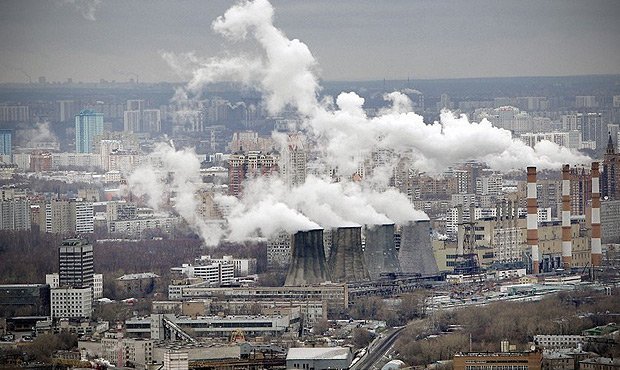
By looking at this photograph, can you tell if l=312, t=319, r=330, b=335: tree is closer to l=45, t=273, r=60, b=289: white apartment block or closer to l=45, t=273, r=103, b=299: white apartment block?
l=45, t=273, r=103, b=299: white apartment block

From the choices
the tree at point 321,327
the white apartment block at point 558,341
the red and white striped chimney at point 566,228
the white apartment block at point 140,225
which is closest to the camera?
the white apartment block at point 558,341

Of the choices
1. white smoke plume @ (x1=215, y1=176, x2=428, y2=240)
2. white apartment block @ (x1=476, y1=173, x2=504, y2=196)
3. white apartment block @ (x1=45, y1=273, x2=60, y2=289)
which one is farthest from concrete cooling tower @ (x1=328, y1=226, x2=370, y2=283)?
white apartment block @ (x1=476, y1=173, x2=504, y2=196)

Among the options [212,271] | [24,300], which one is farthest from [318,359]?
[212,271]

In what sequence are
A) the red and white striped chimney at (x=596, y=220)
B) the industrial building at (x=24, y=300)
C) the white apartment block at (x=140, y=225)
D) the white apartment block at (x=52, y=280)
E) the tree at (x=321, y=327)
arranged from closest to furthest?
the tree at (x=321, y=327)
the industrial building at (x=24, y=300)
the white apartment block at (x=52, y=280)
the red and white striped chimney at (x=596, y=220)
the white apartment block at (x=140, y=225)

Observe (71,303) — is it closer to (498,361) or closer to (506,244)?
(498,361)

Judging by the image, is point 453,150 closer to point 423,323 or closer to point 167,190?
point 167,190

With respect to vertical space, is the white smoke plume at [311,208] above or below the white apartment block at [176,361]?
above

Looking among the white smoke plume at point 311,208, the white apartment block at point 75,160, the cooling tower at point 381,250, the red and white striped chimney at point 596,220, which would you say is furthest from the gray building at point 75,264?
the white apartment block at point 75,160

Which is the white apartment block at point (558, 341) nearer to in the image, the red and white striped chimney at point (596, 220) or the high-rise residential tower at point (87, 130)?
the red and white striped chimney at point (596, 220)
